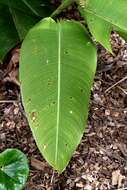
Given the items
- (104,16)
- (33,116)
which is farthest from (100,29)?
(33,116)

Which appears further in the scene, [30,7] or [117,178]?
[30,7]

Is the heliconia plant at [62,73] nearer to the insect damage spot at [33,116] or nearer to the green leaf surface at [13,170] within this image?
the insect damage spot at [33,116]

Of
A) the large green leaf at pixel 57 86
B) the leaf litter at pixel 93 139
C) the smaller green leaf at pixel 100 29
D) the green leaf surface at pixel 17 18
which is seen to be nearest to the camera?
the large green leaf at pixel 57 86

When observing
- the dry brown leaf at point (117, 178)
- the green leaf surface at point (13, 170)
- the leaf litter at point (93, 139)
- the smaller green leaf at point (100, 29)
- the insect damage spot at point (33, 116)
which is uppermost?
the smaller green leaf at point (100, 29)

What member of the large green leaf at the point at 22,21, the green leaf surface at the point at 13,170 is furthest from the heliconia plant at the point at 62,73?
the large green leaf at the point at 22,21

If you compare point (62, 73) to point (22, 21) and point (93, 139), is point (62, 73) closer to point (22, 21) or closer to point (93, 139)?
point (93, 139)

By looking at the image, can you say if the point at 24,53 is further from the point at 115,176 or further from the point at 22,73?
the point at 115,176

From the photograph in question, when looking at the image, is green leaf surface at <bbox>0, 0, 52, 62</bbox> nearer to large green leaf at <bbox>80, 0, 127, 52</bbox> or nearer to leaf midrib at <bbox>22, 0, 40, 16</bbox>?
leaf midrib at <bbox>22, 0, 40, 16</bbox>
